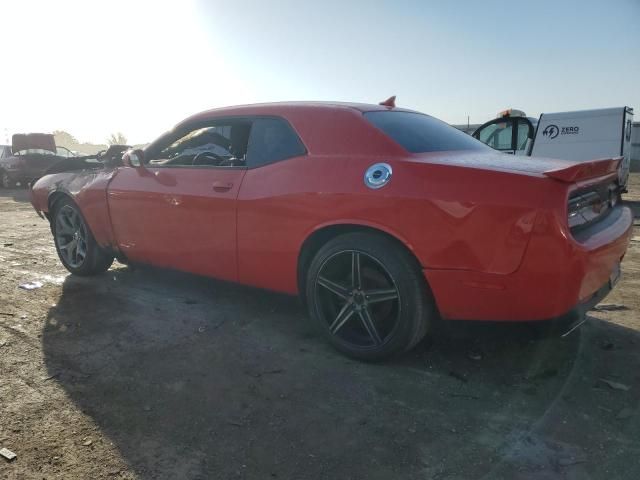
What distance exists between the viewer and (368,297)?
286 cm

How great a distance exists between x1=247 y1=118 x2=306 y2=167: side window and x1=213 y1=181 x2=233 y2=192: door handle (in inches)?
7.9

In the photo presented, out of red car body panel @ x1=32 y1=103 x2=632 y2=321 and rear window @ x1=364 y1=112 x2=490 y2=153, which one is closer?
red car body panel @ x1=32 y1=103 x2=632 y2=321

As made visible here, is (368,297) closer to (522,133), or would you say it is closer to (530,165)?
(530,165)

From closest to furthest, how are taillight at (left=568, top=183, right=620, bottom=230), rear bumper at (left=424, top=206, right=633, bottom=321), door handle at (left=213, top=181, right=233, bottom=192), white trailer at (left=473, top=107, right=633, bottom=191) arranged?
1. rear bumper at (left=424, top=206, right=633, bottom=321)
2. taillight at (left=568, top=183, right=620, bottom=230)
3. door handle at (left=213, top=181, right=233, bottom=192)
4. white trailer at (left=473, top=107, right=633, bottom=191)

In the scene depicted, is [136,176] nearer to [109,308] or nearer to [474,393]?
[109,308]

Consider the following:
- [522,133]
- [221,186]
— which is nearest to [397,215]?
[221,186]

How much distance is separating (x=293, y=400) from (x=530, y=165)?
178 centimetres

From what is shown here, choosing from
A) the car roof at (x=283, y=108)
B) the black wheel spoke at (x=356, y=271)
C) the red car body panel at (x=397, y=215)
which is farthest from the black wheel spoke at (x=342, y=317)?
the car roof at (x=283, y=108)

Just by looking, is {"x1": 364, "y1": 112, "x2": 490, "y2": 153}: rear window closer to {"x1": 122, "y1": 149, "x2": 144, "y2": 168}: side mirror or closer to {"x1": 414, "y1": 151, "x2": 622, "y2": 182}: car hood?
{"x1": 414, "y1": 151, "x2": 622, "y2": 182}: car hood

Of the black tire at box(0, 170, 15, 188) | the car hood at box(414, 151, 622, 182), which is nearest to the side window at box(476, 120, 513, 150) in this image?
the car hood at box(414, 151, 622, 182)

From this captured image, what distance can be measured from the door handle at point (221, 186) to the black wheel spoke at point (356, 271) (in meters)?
1.06

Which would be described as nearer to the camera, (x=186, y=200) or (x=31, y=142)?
(x=186, y=200)

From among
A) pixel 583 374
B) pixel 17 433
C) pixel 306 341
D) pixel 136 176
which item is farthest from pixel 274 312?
pixel 583 374

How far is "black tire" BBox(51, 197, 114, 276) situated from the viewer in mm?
4621
